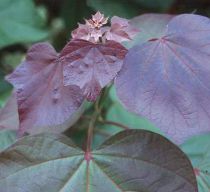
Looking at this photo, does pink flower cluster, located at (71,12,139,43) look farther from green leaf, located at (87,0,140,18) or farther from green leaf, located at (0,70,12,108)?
green leaf, located at (0,70,12,108)

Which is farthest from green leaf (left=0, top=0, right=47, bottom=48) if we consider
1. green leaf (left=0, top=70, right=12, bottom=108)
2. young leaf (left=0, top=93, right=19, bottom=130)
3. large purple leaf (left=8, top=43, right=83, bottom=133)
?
large purple leaf (left=8, top=43, right=83, bottom=133)

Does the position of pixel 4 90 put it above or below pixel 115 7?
below

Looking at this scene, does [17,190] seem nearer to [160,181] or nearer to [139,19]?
[160,181]

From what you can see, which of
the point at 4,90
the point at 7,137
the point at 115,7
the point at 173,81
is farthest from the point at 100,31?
the point at 4,90

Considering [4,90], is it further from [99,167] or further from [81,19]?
[99,167]

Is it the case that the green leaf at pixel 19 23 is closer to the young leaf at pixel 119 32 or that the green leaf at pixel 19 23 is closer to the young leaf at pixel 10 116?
the young leaf at pixel 10 116

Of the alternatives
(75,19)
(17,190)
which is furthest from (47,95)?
(75,19)
